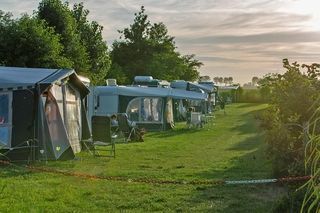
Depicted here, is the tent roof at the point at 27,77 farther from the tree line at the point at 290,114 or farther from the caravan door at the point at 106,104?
the caravan door at the point at 106,104

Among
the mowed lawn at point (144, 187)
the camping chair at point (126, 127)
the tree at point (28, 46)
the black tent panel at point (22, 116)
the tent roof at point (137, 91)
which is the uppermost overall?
the tree at point (28, 46)

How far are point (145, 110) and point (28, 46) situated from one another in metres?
6.03

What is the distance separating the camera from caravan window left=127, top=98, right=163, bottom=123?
23484 mm

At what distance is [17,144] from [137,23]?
4112cm

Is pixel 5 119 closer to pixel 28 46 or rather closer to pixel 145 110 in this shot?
pixel 145 110

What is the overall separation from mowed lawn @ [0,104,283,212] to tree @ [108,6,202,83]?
3313 cm

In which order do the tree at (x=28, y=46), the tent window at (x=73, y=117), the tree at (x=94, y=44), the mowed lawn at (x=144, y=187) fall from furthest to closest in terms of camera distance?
1. the tree at (x=94, y=44)
2. the tree at (x=28, y=46)
3. the tent window at (x=73, y=117)
4. the mowed lawn at (x=144, y=187)

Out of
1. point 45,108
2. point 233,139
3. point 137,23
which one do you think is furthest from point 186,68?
point 45,108

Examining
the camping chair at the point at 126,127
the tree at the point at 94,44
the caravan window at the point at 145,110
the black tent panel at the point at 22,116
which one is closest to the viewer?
the black tent panel at the point at 22,116

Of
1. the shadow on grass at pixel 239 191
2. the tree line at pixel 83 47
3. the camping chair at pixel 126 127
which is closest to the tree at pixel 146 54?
the tree line at pixel 83 47

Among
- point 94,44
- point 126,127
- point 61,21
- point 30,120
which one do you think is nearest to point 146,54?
point 94,44

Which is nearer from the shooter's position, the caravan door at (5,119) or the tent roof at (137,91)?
the caravan door at (5,119)

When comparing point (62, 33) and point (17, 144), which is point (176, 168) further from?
point (62, 33)

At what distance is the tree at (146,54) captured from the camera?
47556 millimetres
